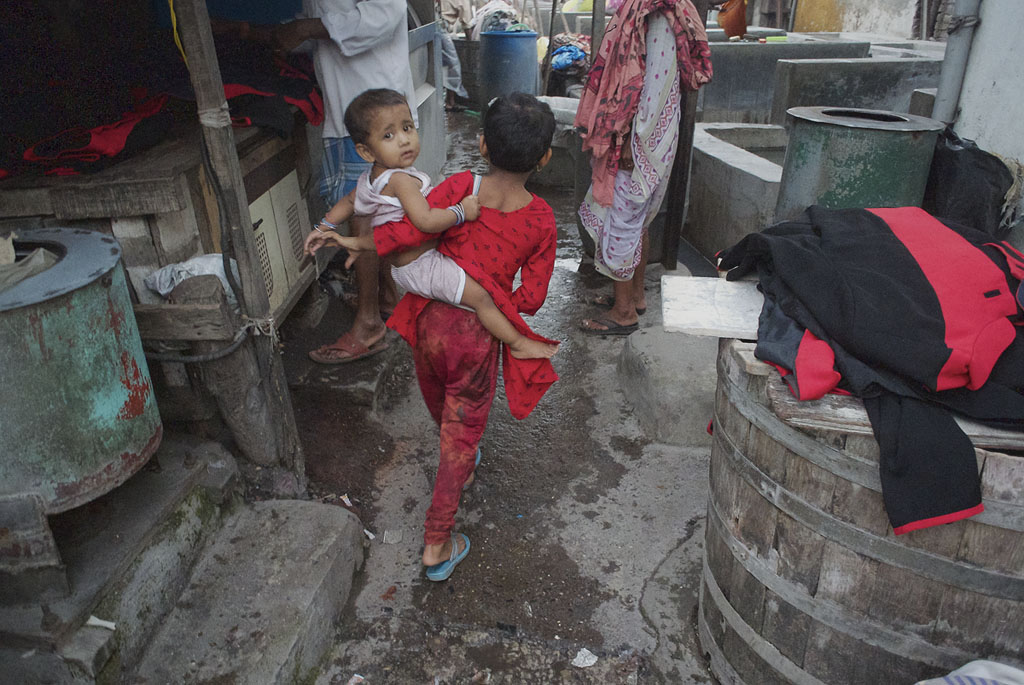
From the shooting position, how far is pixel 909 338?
160cm

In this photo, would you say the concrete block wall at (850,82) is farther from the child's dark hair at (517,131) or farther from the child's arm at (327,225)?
the child's arm at (327,225)

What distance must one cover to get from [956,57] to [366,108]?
311cm

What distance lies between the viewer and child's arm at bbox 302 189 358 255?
2518 millimetres

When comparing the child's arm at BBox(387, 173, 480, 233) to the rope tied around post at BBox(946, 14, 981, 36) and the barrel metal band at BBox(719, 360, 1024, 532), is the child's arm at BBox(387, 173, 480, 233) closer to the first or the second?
the barrel metal band at BBox(719, 360, 1024, 532)

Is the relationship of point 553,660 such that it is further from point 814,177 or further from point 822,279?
point 814,177

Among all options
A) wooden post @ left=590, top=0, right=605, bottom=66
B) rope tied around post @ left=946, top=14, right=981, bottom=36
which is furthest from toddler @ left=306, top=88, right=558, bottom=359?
wooden post @ left=590, top=0, right=605, bottom=66

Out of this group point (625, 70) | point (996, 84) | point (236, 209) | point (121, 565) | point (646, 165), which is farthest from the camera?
point (646, 165)

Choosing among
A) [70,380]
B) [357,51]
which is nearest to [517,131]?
[70,380]

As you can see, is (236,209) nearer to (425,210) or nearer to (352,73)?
(425,210)

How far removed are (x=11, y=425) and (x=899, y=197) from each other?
3806mm

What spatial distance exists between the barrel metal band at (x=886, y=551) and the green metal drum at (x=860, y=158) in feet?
7.58

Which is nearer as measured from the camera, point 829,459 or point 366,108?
point 829,459

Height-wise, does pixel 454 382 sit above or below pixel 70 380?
below

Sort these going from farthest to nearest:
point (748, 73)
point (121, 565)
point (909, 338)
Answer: point (748, 73) → point (121, 565) → point (909, 338)
